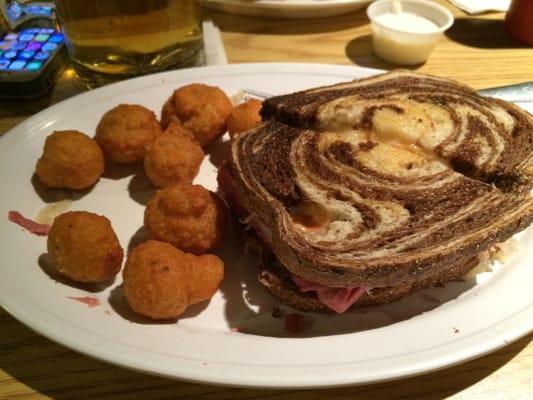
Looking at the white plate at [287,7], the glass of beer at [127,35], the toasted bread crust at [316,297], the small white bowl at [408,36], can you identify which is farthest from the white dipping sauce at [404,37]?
the toasted bread crust at [316,297]

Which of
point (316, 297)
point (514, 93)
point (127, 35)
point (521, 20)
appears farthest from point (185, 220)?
point (521, 20)

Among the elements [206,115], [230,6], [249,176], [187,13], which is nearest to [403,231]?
[249,176]

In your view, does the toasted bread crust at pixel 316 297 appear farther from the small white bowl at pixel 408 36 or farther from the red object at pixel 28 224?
the small white bowl at pixel 408 36

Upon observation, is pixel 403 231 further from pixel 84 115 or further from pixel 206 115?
pixel 84 115

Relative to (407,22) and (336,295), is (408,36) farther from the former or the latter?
(336,295)

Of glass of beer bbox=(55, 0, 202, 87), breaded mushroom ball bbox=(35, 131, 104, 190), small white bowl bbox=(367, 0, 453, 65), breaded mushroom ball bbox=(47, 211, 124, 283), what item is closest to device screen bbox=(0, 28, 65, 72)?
glass of beer bbox=(55, 0, 202, 87)
